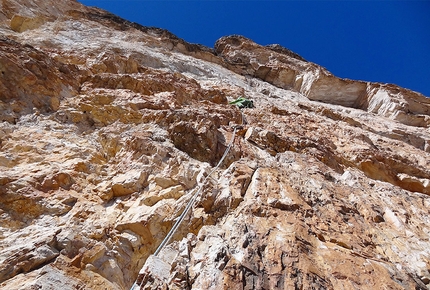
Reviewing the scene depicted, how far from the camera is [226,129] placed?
866 centimetres

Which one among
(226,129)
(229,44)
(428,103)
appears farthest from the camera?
(229,44)

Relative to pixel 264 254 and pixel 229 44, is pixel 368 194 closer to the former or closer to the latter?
pixel 264 254

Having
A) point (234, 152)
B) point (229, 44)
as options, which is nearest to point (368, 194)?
point (234, 152)

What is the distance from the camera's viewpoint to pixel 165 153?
6156mm

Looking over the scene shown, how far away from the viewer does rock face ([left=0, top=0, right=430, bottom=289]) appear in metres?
3.57

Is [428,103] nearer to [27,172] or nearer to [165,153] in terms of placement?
[165,153]

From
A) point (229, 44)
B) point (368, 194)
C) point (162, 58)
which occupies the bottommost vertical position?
point (368, 194)

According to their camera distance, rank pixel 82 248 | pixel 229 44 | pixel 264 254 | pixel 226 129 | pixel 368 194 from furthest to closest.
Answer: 1. pixel 229 44
2. pixel 226 129
3. pixel 368 194
4. pixel 82 248
5. pixel 264 254

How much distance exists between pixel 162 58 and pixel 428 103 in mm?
20951

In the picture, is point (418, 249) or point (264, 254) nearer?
point (264, 254)

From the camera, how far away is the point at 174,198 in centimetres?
520

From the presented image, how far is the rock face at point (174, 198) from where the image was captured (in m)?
3.57

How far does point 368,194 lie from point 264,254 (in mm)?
3600

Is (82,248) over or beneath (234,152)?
beneath
